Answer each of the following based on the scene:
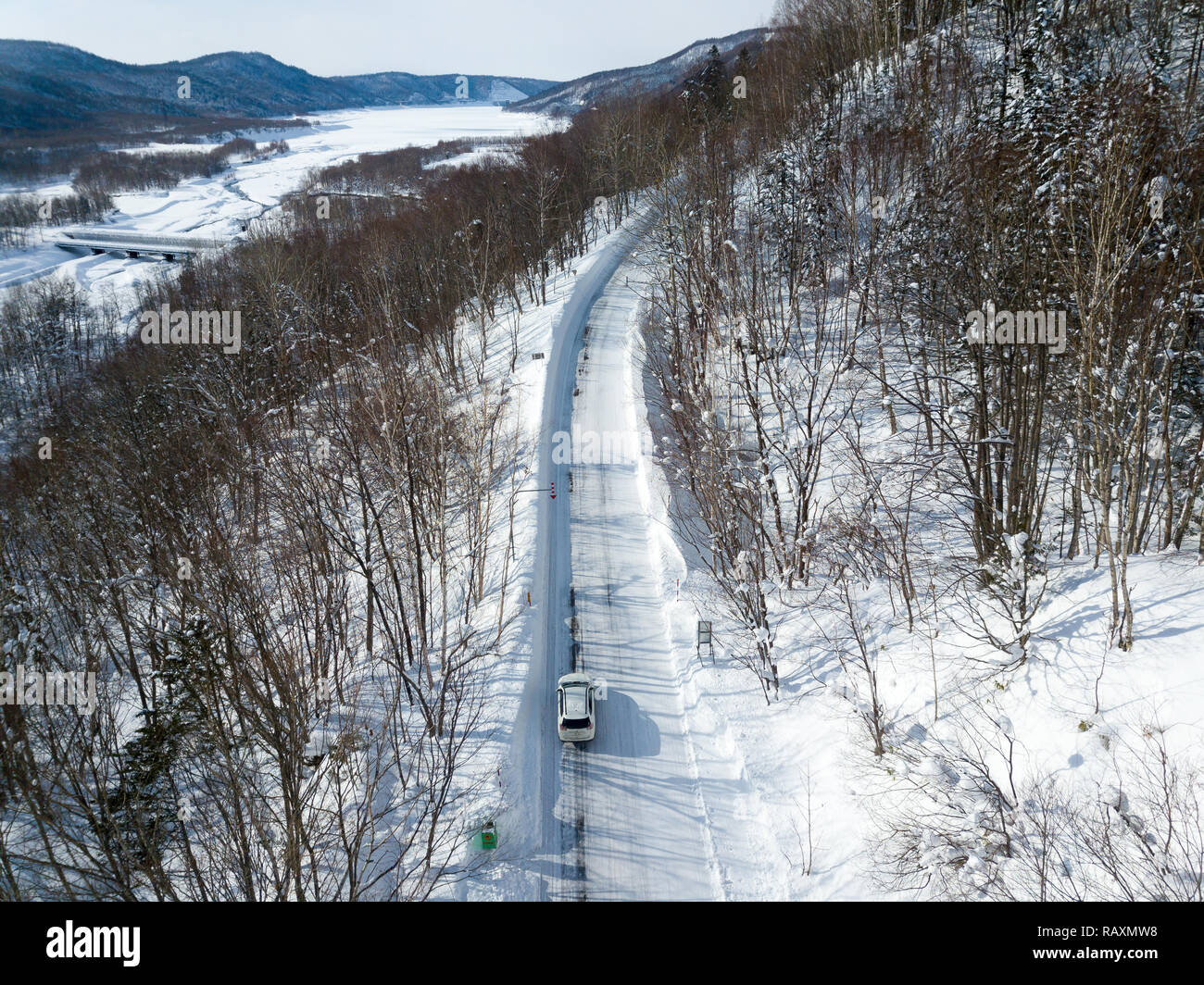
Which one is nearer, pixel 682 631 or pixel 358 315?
pixel 682 631

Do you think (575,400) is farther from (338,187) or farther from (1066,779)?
(338,187)

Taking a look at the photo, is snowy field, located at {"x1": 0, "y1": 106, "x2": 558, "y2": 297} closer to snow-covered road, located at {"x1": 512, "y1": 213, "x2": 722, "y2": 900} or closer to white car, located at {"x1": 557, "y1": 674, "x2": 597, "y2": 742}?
snow-covered road, located at {"x1": 512, "y1": 213, "x2": 722, "y2": 900}

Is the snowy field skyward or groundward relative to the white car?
skyward

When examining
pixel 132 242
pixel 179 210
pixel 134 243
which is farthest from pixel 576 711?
pixel 179 210

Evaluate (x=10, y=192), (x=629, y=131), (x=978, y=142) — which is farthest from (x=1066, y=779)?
(x=10, y=192)

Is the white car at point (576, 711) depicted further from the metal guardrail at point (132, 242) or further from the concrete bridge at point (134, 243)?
the metal guardrail at point (132, 242)

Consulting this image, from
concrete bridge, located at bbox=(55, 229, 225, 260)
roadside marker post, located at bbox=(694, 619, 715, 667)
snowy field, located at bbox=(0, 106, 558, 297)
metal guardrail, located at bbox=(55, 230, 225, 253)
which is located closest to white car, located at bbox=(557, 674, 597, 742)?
roadside marker post, located at bbox=(694, 619, 715, 667)
